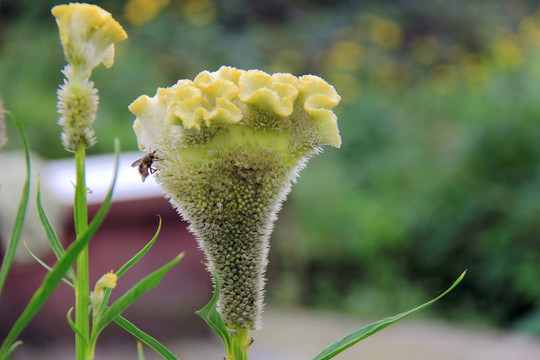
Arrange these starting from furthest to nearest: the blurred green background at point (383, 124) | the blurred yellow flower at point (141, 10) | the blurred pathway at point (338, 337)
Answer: the blurred yellow flower at point (141, 10) < the blurred green background at point (383, 124) < the blurred pathway at point (338, 337)

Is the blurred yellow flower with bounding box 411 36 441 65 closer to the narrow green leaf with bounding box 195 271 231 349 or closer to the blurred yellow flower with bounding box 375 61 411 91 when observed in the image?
the blurred yellow flower with bounding box 375 61 411 91

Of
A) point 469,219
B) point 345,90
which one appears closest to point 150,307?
point 469,219

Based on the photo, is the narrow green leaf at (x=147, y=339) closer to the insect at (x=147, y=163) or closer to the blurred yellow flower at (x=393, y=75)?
the insect at (x=147, y=163)

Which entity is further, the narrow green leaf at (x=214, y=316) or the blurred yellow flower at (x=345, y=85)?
the blurred yellow flower at (x=345, y=85)

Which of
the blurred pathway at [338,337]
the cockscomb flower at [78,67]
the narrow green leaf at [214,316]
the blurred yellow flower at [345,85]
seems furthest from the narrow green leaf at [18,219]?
the blurred yellow flower at [345,85]

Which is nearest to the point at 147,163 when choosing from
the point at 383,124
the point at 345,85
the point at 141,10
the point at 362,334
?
the point at 362,334

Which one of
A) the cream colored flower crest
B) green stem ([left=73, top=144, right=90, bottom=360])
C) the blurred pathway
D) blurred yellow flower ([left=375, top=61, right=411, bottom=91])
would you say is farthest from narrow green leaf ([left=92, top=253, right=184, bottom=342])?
blurred yellow flower ([left=375, top=61, right=411, bottom=91])
